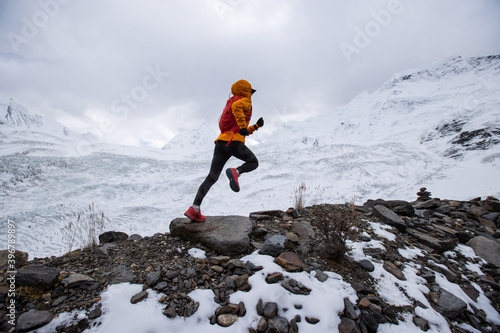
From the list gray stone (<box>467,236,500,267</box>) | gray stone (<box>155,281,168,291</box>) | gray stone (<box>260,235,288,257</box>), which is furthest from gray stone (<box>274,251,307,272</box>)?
gray stone (<box>467,236,500,267</box>)

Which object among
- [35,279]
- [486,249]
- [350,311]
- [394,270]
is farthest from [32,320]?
[486,249]

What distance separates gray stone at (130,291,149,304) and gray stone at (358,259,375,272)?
2.69m

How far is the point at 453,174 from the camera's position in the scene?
1592 centimetres

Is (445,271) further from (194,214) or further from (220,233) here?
(194,214)

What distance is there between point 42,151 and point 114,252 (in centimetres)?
2051

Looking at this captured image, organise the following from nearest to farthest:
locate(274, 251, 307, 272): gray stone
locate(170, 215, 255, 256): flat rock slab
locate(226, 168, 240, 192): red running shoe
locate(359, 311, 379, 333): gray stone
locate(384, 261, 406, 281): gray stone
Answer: locate(359, 311, 379, 333): gray stone < locate(274, 251, 307, 272): gray stone < locate(384, 261, 406, 281): gray stone < locate(170, 215, 255, 256): flat rock slab < locate(226, 168, 240, 192): red running shoe

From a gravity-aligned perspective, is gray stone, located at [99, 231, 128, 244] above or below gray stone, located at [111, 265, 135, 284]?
below

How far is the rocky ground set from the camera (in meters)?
2.01

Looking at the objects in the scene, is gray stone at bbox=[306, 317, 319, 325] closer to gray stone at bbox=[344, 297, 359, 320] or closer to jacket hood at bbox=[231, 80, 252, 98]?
gray stone at bbox=[344, 297, 359, 320]

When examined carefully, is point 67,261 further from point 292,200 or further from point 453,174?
point 453,174

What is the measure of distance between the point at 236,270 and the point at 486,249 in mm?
4594

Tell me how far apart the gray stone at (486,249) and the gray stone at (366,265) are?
8.27ft

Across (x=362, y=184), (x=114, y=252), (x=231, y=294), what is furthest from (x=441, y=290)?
(x=362, y=184)

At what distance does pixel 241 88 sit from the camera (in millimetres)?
3555
